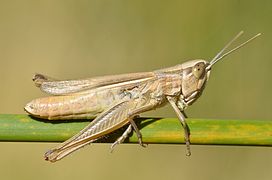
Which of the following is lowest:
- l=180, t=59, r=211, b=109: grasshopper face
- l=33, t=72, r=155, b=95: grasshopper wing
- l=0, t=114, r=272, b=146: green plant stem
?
l=0, t=114, r=272, b=146: green plant stem

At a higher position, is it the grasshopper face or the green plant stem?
the grasshopper face

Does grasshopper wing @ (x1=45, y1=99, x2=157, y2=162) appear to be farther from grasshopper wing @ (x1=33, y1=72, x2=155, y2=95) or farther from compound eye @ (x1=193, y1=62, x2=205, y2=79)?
compound eye @ (x1=193, y1=62, x2=205, y2=79)

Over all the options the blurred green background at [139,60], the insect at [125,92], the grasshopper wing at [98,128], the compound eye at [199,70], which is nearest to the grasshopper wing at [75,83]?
the insect at [125,92]

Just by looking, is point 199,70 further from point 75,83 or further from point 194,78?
point 75,83

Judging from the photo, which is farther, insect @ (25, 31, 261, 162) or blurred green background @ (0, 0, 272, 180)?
blurred green background @ (0, 0, 272, 180)

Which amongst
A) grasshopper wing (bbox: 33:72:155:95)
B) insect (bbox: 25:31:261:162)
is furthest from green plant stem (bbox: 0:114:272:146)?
grasshopper wing (bbox: 33:72:155:95)

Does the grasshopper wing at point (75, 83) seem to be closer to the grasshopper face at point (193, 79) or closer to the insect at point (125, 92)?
the insect at point (125, 92)
